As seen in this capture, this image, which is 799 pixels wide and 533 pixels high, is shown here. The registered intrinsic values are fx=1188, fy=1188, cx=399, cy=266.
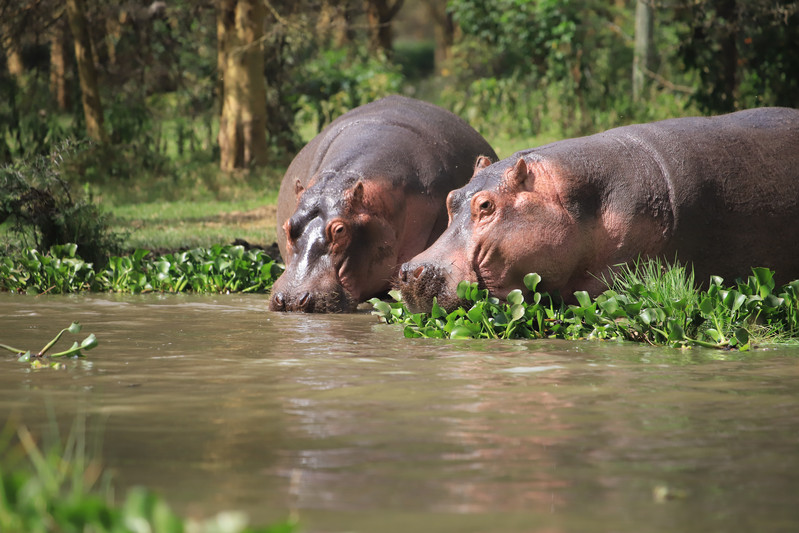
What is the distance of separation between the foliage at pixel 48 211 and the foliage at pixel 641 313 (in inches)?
163

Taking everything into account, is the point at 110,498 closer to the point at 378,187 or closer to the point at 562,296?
the point at 562,296

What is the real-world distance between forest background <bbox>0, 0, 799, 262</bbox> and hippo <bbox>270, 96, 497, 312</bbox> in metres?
2.43

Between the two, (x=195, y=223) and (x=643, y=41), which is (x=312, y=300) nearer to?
(x=195, y=223)

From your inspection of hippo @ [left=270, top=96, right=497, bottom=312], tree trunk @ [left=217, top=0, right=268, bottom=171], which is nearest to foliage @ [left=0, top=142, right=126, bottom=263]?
hippo @ [left=270, top=96, right=497, bottom=312]

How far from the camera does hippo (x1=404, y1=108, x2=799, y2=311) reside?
6.43m

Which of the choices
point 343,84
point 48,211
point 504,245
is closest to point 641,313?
point 504,245

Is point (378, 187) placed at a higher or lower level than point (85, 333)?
higher

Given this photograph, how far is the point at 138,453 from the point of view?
3.51m

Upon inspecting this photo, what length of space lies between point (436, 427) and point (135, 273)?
573cm

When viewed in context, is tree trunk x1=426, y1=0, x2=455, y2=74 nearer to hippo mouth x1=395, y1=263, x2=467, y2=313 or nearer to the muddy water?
hippo mouth x1=395, y1=263, x2=467, y2=313

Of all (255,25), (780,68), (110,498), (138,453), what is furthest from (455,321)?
(255,25)

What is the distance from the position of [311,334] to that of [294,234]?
1.42 m

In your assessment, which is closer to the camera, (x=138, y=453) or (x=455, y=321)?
(x=138, y=453)

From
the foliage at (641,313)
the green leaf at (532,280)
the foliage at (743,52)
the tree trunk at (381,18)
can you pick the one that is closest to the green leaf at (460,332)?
the foliage at (641,313)
